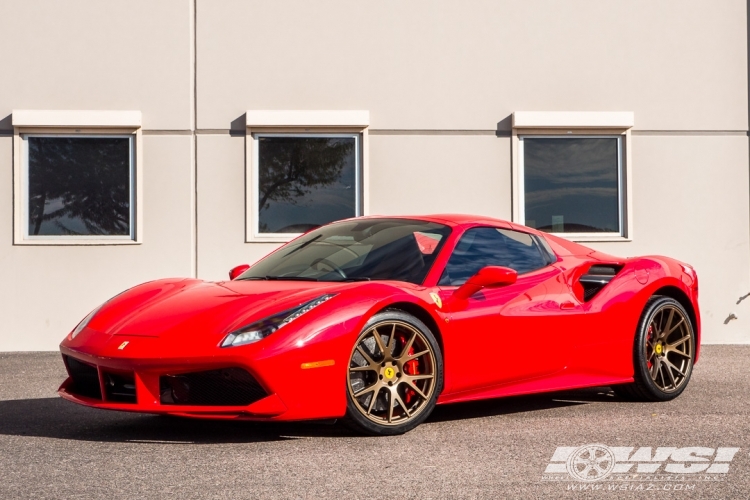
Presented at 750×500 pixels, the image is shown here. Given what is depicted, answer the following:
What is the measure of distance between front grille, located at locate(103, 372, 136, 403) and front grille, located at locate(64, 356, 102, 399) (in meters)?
0.08

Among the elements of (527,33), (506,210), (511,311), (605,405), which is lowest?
(605,405)

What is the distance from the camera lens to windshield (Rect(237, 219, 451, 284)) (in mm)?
5895

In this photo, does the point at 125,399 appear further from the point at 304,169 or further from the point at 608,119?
the point at 608,119

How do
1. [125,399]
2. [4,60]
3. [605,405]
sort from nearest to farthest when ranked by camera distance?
[125,399]
[605,405]
[4,60]

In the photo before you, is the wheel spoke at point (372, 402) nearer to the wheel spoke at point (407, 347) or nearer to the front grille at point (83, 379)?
the wheel spoke at point (407, 347)

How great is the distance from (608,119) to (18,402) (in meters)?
7.14

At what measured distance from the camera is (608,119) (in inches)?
453

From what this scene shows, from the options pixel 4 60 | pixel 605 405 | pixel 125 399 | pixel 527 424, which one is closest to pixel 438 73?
pixel 4 60

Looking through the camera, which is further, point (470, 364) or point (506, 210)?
point (506, 210)

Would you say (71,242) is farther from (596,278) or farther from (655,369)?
(655,369)

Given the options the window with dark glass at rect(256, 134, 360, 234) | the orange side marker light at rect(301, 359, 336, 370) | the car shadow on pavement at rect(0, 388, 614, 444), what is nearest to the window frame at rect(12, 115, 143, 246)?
the window with dark glass at rect(256, 134, 360, 234)

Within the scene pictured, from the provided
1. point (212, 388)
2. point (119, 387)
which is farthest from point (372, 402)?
point (119, 387)

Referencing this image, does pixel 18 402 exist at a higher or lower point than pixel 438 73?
lower

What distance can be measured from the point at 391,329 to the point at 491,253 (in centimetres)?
120
